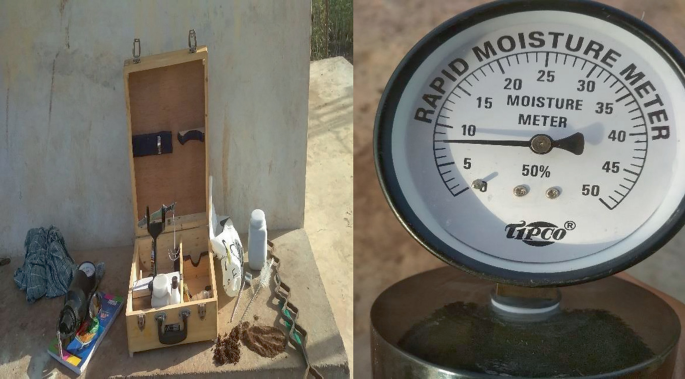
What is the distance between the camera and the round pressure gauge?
0.98 metres

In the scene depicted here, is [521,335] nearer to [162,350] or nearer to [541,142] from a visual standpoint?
[541,142]

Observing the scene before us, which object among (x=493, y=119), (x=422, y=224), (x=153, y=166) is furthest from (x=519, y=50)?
(x=153, y=166)

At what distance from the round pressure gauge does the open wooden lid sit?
91cm

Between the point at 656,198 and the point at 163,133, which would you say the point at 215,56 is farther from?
the point at 656,198

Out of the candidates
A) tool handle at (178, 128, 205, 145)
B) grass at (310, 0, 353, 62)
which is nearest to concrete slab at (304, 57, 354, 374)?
grass at (310, 0, 353, 62)

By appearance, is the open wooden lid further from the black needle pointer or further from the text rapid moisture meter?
the black needle pointer

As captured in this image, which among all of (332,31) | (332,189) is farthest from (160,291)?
(332,31)

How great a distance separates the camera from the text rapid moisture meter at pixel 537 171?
984 millimetres

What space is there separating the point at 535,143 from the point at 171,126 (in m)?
1.19

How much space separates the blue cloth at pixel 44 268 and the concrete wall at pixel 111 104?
162 mm

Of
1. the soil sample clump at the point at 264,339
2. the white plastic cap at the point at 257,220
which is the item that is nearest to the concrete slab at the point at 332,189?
the soil sample clump at the point at 264,339

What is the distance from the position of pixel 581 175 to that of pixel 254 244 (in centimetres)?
109

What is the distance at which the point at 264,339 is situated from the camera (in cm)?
169

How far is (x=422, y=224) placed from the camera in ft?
3.47
